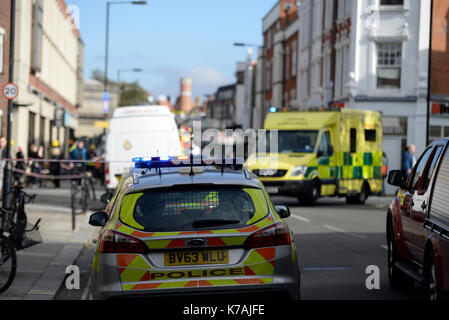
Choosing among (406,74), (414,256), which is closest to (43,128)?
(406,74)

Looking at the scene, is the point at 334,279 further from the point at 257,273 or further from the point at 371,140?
the point at 371,140

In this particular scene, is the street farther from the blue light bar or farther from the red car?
the blue light bar

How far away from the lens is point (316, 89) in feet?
156

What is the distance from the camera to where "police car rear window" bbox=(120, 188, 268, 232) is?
22.2 feet

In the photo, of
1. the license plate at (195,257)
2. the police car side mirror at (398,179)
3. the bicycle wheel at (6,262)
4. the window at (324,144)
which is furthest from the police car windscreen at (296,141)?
the license plate at (195,257)

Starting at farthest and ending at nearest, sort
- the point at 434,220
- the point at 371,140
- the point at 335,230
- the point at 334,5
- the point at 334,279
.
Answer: the point at 334,5
the point at 371,140
the point at 335,230
the point at 334,279
the point at 434,220

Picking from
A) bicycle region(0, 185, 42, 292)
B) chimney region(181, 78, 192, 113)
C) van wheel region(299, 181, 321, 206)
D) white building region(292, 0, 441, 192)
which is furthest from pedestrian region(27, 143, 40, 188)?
chimney region(181, 78, 192, 113)

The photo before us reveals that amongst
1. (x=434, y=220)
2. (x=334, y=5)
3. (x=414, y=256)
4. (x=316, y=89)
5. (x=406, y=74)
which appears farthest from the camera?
(x=316, y=89)

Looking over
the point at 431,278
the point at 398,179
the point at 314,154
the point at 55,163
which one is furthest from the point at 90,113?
the point at 431,278

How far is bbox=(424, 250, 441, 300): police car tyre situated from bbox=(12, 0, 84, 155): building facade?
20.7 m

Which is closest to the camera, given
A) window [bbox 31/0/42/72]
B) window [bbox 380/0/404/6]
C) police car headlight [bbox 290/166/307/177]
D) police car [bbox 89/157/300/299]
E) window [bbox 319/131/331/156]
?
police car [bbox 89/157/300/299]

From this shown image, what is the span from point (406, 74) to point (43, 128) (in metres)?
19.8

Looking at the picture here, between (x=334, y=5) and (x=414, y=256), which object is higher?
(x=334, y=5)

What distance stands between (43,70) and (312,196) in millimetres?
24161
